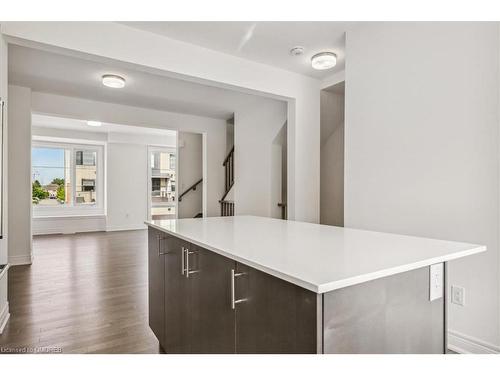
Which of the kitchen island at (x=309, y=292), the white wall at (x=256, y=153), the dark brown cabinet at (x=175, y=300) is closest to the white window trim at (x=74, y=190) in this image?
the white wall at (x=256, y=153)

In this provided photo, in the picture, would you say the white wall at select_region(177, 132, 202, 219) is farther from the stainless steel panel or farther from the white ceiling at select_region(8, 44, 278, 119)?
the stainless steel panel

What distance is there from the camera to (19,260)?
4324 mm

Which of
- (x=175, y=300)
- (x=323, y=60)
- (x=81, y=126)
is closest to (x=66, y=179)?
(x=81, y=126)

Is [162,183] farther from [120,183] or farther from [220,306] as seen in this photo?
[220,306]

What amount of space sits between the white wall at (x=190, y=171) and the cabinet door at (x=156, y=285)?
161 inches

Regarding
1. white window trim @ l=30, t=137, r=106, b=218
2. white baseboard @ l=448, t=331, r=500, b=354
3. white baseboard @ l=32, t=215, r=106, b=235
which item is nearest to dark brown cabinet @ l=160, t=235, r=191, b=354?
white baseboard @ l=448, t=331, r=500, b=354

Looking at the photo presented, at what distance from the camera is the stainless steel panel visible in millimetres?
967

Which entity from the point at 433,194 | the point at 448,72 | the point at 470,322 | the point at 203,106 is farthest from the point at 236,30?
the point at 470,322

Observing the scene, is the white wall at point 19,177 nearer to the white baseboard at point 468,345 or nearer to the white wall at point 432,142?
the white wall at point 432,142

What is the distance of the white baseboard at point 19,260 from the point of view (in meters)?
4.27

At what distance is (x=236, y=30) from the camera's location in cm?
280

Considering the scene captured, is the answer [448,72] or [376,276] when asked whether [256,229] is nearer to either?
[376,276]

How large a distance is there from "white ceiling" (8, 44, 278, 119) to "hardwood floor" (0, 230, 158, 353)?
2100mm

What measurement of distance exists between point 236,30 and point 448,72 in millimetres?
1685
